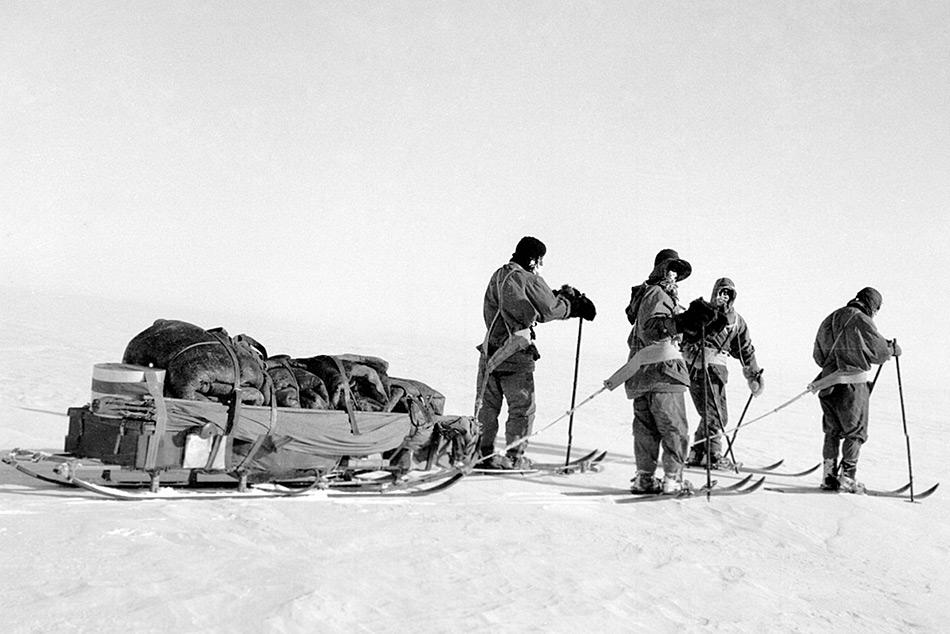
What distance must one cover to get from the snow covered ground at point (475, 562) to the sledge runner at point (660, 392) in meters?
0.37

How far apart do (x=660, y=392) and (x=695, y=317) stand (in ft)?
2.36

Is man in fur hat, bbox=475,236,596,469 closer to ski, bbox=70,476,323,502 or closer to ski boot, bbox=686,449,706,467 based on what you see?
ski, bbox=70,476,323,502

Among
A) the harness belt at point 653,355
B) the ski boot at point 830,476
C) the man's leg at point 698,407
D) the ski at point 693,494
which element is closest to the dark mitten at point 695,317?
the harness belt at point 653,355

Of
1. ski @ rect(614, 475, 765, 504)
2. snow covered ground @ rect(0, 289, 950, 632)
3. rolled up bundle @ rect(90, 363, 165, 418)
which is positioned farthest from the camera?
ski @ rect(614, 475, 765, 504)

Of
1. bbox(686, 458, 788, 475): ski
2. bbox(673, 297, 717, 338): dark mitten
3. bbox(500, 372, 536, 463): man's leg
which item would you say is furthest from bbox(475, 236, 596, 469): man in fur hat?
bbox(686, 458, 788, 475): ski

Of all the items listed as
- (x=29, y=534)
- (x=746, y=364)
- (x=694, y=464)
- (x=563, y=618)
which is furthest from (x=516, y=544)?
(x=746, y=364)

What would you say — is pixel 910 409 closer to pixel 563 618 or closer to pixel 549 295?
pixel 549 295

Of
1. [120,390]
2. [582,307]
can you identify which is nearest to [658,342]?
[582,307]

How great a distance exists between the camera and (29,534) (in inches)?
155

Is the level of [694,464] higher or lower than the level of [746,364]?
lower

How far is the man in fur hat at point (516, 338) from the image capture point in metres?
6.92

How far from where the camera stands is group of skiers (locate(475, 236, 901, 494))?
630cm

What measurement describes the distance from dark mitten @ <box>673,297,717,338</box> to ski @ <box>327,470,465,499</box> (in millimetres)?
2039

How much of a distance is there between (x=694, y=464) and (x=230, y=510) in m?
5.57
